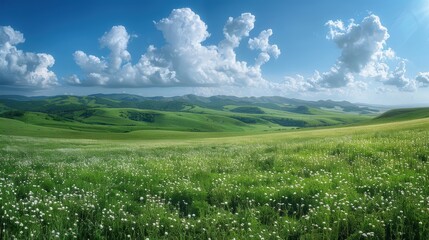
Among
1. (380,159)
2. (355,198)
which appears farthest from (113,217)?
(380,159)

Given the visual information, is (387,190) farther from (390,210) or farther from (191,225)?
(191,225)

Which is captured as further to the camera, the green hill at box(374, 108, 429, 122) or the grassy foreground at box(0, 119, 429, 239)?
the green hill at box(374, 108, 429, 122)

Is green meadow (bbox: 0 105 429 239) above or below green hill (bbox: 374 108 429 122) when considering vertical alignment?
below

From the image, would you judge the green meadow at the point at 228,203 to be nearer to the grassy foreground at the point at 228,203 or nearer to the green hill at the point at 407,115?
the grassy foreground at the point at 228,203

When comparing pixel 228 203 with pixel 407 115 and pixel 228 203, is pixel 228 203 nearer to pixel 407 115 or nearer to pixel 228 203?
pixel 228 203

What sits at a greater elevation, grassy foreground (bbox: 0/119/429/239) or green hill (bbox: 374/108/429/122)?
green hill (bbox: 374/108/429/122)

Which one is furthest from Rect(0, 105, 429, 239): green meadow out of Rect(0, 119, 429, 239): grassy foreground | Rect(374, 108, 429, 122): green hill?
Rect(374, 108, 429, 122): green hill

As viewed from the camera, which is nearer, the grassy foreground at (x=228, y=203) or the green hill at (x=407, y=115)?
the grassy foreground at (x=228, y=203)

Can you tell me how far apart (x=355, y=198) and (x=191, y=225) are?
4.41 metres

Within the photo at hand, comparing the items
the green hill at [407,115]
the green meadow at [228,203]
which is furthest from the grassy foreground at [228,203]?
the green hill at [407,115]

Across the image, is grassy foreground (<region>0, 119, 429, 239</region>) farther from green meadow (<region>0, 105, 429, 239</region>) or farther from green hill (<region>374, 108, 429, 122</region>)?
green hill (<region>374, 108, 429, 122</region>)

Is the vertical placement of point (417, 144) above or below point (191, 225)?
above


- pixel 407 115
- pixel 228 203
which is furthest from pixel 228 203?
pixel 407 115

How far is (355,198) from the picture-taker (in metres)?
8.22
